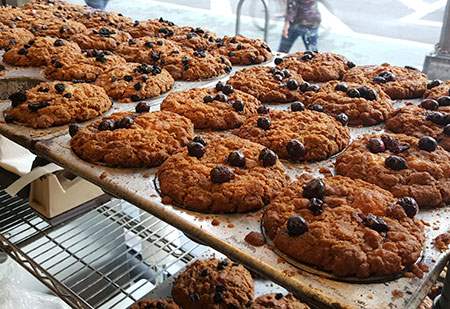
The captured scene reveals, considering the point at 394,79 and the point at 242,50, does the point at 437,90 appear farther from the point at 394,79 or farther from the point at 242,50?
the point at 242,50

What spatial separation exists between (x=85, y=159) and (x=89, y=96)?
61 cm

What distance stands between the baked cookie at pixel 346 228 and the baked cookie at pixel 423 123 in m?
0.61

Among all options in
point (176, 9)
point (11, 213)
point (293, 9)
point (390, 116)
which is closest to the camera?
point (390, 116)

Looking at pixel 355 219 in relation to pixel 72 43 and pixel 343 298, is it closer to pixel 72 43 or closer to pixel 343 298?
pixel 343 298

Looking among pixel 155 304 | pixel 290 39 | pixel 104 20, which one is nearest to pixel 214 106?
pixel 155 304

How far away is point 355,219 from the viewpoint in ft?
5.25

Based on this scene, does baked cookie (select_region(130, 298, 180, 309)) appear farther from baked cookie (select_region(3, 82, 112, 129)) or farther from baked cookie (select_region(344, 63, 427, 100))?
baked cookie (select_region(344, 63, 427, 100))

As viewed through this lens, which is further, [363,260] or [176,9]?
[176,9]

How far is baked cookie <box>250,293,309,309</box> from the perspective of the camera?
2.08 m

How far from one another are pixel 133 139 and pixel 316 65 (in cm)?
144

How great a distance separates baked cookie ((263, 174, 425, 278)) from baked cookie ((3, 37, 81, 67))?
2203mm

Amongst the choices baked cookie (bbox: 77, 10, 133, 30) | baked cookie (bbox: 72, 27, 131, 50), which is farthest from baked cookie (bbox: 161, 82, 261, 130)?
baked cookie (bbox: 77, 10, 133, 30)

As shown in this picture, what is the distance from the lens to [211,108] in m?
2.45

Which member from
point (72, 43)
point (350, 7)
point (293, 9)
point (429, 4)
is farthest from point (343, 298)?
point (429, 4)
